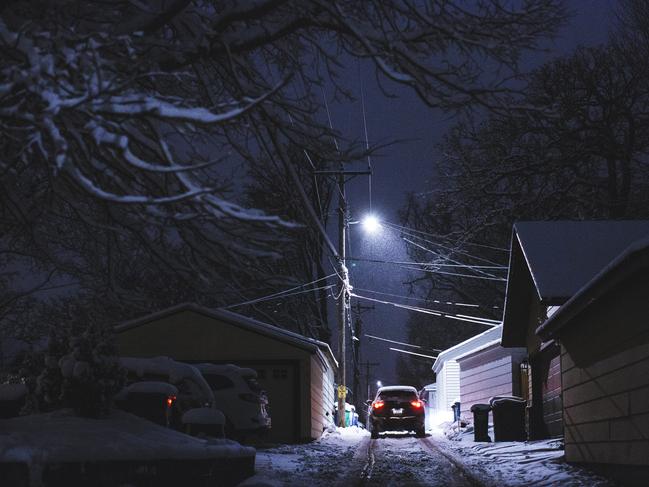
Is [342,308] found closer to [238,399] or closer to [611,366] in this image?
[238,399]

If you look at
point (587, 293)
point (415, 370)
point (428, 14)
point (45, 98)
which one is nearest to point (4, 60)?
point (45, 98)

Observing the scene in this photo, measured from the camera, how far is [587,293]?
11.6 metres

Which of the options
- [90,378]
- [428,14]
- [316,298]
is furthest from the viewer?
[316,298]

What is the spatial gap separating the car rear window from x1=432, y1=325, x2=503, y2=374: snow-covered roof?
5.05 metres

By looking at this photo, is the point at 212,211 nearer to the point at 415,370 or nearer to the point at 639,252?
the point at 639,252

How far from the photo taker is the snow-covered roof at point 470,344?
118 feet

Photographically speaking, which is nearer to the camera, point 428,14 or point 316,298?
point 428,14

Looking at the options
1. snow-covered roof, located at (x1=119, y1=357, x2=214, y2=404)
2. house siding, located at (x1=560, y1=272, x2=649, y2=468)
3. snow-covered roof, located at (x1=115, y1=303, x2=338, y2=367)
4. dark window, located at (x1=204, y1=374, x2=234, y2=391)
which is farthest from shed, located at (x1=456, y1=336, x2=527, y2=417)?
snow-covered roof, located at (x1=119, y1=357, x2=214, y2=404)

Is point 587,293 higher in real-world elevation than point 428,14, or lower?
lower

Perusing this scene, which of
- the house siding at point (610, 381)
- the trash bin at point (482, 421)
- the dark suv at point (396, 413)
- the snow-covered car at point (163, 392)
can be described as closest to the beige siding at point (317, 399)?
the dark suv at point (396, 413)

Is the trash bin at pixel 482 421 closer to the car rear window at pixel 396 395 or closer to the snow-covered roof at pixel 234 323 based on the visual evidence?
the car rear window at pixel 396 395

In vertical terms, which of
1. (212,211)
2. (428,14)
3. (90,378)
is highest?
(428,14)

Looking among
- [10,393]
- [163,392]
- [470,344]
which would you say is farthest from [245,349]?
[470,344]

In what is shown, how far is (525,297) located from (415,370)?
71.1m
